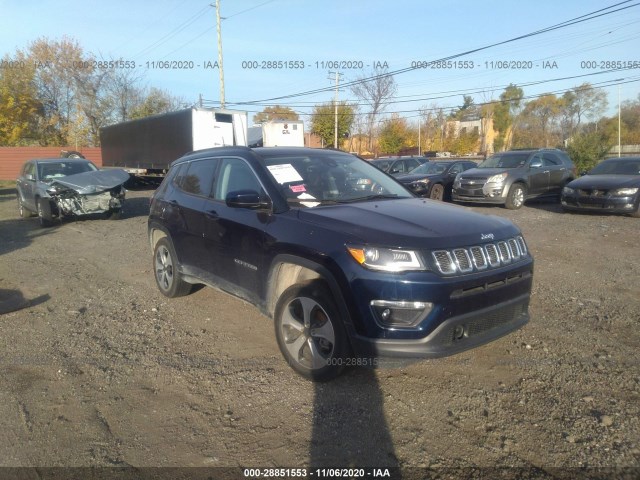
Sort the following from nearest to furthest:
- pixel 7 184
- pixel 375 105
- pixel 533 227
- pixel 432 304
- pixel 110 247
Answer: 1. pixel 432 304
2. pixel 110 247
3. pixel 533 227
4. pixel 7 184
5. pixel 375 105

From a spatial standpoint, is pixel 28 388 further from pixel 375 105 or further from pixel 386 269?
pixel 375 105

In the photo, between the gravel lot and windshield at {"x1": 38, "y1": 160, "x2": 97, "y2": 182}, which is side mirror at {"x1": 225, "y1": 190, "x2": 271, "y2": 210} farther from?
windshield at {"x1": 38, "y1": 160, "x2": 97, "y2": 182}

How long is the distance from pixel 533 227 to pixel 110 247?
8.76 meters

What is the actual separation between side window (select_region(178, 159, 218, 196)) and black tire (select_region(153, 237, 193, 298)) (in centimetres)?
72

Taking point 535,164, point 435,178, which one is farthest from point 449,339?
point 435,178

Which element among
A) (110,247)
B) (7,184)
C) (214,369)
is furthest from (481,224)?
(7,184)

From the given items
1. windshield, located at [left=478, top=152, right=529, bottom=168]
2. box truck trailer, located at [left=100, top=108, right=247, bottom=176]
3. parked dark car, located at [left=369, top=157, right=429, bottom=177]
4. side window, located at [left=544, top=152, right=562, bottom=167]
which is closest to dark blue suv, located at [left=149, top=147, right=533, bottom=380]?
windshield, located at [left=478, top=152, right=529, bottom=168]

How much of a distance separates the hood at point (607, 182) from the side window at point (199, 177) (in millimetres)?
10155

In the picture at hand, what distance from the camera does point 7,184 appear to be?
31.5m

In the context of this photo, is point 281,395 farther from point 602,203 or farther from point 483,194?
point 483,194

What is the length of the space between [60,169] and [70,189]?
1352mm

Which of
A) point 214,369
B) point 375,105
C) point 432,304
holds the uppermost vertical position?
point 375,105

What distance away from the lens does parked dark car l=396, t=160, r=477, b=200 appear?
51.6 feet

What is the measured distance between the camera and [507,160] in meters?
14.8
